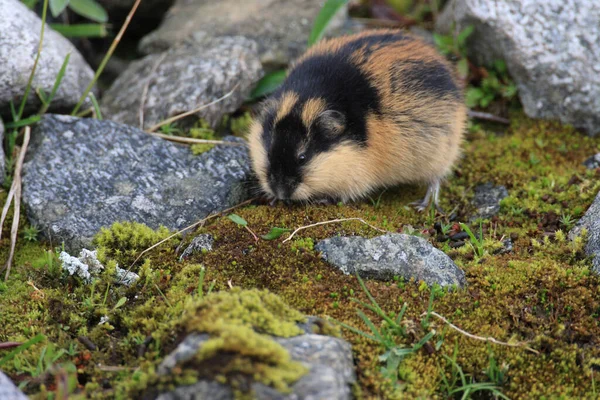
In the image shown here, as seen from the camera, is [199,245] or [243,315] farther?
[199,245]

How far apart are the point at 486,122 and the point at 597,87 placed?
1.49 meters

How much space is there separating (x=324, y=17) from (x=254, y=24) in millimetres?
1477

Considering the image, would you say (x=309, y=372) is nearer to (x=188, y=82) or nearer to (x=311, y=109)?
(x=311, y=109)

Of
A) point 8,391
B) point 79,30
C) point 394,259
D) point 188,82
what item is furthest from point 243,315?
point 79,30

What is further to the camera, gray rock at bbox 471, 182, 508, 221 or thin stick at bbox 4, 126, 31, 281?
gray rock at bbox 471, 182, 508, 221

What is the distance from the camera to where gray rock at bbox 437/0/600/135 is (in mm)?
8156

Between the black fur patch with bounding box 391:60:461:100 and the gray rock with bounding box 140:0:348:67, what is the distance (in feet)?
8.49

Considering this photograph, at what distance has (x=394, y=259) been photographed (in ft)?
18.3

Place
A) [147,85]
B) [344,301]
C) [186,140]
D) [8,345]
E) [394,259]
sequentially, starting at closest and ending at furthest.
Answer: [8,345] < [344,301] < [394,259] < [186,140] < [147,85]

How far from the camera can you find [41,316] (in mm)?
5238

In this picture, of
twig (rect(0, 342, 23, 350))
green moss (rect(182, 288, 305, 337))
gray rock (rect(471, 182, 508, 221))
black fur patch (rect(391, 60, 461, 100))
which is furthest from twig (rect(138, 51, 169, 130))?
gray rock (rect(471, 182, 508, 221))

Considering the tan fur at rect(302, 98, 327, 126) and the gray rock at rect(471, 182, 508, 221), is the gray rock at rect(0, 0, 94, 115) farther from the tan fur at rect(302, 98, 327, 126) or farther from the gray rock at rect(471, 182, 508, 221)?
the gray rock at rect(471, 182, 508, 221)

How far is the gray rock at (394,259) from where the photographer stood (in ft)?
18.1

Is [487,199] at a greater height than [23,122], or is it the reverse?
[23,122]
